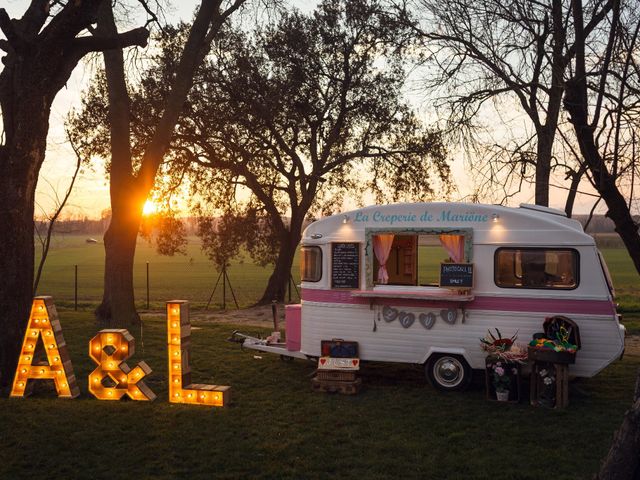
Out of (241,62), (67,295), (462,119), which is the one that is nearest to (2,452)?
(462,119)

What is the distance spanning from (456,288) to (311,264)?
259cm

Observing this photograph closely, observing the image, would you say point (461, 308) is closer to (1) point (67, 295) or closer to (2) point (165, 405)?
(2) point (165, 405)

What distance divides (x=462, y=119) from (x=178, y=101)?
758 centimetres

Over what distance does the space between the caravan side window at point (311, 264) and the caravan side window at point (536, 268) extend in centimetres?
292

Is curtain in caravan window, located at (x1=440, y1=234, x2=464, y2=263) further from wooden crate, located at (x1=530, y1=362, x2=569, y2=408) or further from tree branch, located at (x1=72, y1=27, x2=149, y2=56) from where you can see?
tree branch, located at (x1=72, y1=27, x2=149, y2=56)

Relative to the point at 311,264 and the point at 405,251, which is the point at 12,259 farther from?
the point at 405,251

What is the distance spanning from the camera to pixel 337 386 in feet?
31.4

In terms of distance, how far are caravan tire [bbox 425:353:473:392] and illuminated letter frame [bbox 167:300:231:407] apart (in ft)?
10.5

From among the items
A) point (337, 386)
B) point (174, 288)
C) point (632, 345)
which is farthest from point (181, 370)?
point (174, 288)

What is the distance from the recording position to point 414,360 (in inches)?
385

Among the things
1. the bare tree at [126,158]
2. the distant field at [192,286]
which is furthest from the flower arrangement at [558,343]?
the distant field at [192,286]

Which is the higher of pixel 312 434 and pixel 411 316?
pixel 411 316

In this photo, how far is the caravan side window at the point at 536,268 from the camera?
9.01 meters

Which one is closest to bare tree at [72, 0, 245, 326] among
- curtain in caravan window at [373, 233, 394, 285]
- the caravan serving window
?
the caravan serving window
